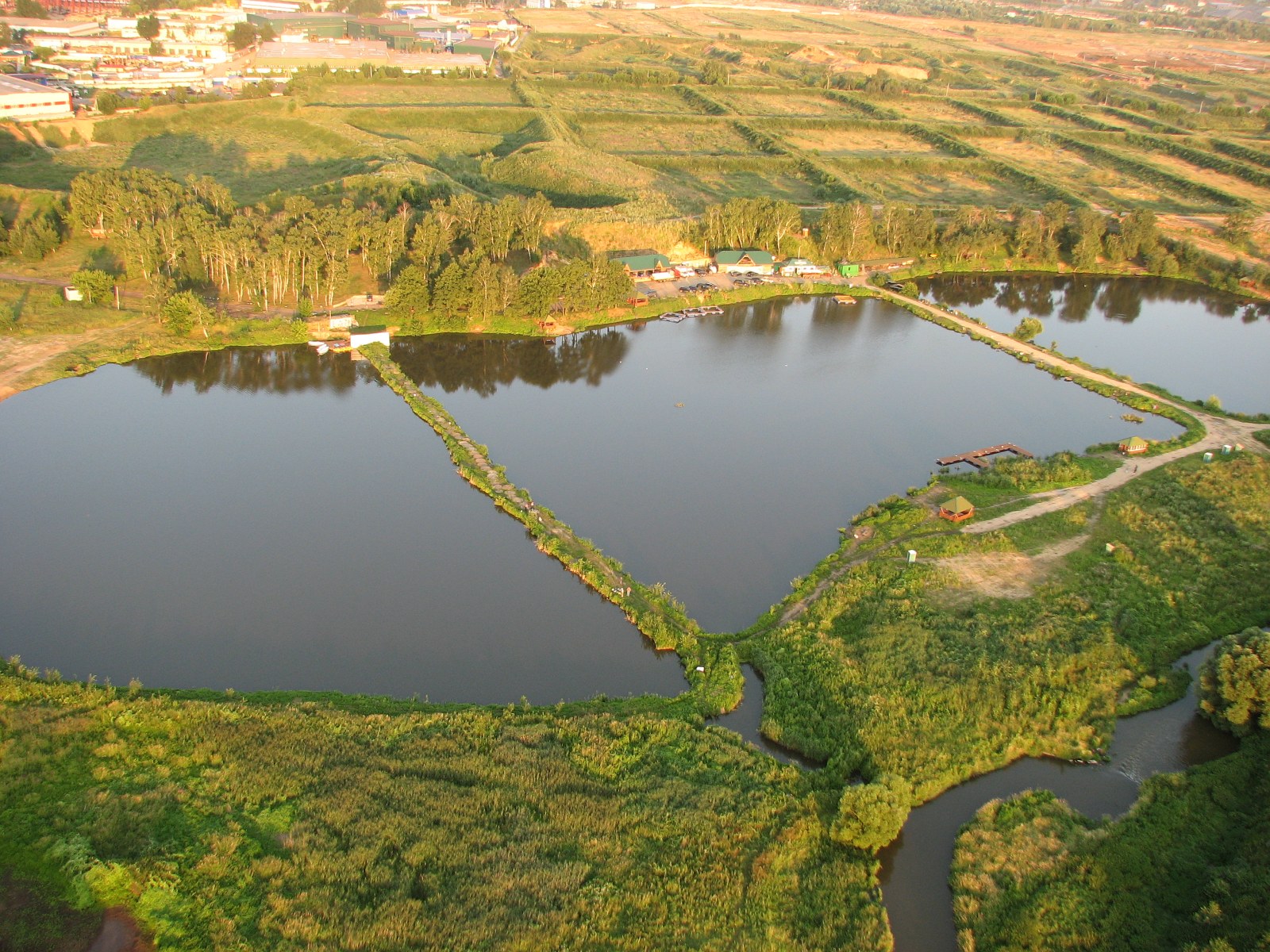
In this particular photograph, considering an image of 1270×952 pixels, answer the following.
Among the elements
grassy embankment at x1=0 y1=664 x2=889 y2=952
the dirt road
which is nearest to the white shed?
grassy embankment at x1=0 y1=664 x2=889 y2=952

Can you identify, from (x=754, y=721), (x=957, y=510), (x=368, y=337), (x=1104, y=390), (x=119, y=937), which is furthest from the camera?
(x=368, y=337)

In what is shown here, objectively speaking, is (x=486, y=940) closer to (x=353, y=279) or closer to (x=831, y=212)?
(x=353, y=279)

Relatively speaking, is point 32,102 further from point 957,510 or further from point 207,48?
point 957,510

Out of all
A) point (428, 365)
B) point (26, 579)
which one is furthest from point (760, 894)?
point (428, 365)

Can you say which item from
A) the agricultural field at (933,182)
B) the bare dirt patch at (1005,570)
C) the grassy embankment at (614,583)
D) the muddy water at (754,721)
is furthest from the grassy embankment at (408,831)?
the agricultural field at (933,182)

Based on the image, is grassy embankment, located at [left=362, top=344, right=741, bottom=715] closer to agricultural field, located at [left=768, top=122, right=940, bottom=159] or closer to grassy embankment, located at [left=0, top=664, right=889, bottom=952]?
grassy embankment, located at [left=0, top=664, right=889, bottom=952]

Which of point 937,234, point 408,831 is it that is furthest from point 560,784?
point 937,234

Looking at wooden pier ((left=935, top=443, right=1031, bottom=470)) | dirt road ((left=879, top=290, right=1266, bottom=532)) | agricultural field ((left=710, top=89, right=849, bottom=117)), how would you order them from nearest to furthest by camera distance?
dirt road ((left=879, top=290, right=1266, bottom=532))
wooden pier ((left=935, top=443, right=1031, bottom=470))
agricultural field ((left=710, top=89, right=849, bottom=117))
